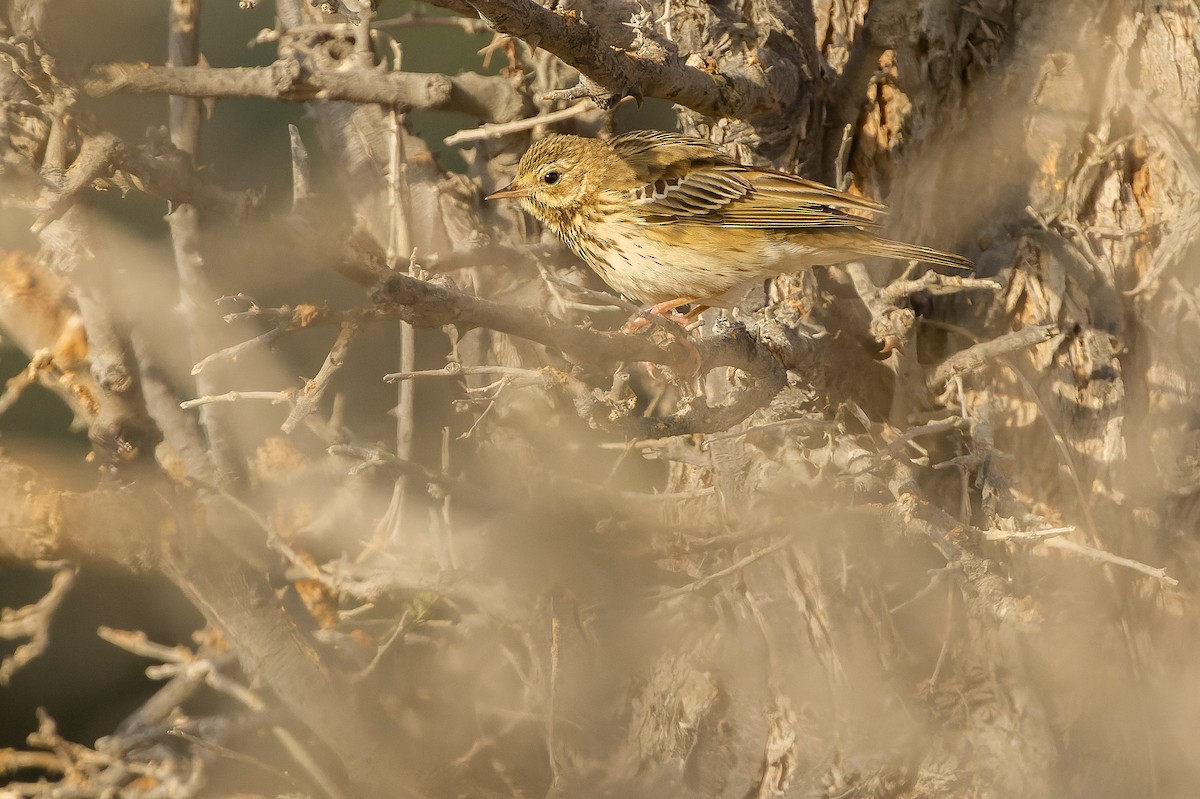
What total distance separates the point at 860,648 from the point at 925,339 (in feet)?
3.68

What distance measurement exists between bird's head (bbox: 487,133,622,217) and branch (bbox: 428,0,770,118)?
1.79 ft

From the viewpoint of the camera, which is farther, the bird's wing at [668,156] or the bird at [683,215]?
the bird's wing at [668,156]

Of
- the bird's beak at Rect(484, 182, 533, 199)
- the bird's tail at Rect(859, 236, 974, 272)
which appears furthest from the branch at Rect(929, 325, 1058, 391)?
the bird's beak at Rect(484, 182, 533, 199)

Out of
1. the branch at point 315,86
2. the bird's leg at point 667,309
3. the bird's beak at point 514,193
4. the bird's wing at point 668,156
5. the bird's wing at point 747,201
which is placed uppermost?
the branch at point 315,86

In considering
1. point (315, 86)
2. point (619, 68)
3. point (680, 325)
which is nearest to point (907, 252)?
point (680, 325)

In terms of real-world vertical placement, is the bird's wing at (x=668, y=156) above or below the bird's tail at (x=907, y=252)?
above

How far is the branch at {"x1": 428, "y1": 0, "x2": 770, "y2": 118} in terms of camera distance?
240 centimetres

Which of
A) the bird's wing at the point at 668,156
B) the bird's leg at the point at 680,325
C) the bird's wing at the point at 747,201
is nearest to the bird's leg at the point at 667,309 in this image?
the bird's leg at the point at 680,325

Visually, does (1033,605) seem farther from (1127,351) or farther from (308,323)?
(308,323)

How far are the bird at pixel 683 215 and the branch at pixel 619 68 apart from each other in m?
0.30

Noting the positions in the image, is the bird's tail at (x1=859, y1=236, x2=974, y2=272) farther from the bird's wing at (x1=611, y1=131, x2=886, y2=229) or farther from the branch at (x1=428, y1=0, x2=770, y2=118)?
the branch at (x1=428, y1=0, x2=770, y2=118)

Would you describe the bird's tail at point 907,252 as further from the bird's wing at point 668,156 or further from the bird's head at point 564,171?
the bird's head at point 564,171

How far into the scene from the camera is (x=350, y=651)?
4.11m

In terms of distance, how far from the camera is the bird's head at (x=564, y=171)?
12.2 ft
